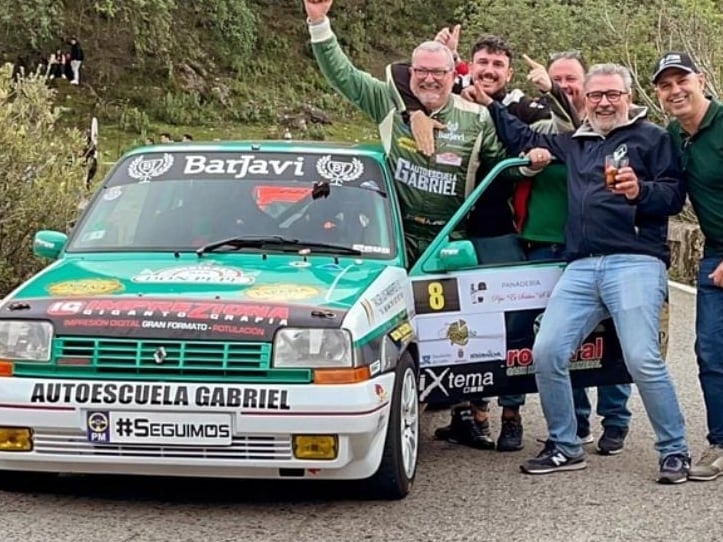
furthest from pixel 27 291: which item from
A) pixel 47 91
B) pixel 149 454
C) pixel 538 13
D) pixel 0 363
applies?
pixel 538 13

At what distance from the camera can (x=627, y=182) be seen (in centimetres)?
640

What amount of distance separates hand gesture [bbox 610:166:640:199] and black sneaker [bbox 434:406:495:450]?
1.77 meters

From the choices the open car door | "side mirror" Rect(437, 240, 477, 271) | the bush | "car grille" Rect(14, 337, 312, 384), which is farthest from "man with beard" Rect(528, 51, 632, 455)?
the bush

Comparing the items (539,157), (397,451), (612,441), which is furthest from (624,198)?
(397,451)

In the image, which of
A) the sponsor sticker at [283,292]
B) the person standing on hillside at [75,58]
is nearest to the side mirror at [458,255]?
the sponsor sticker at [283,292]

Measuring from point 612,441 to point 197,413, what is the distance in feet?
9.33

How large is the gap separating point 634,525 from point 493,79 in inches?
110

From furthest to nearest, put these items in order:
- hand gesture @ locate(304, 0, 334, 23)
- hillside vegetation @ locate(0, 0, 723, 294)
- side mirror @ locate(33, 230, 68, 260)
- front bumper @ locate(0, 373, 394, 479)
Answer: hillside vegetation @ locate(0, 0, 723, 294), hand gesture @ locate(304, 0, 334, 23), side mirror @ locate(33, 230, 68, 260), front bumper @ locate(0, 373, 394, 479)

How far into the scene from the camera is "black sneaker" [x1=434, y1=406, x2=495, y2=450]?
7512 mm

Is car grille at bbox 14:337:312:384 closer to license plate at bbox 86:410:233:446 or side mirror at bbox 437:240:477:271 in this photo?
license plate at bbox 86:410:233:446

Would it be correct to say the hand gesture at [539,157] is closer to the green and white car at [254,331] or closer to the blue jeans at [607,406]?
the green and white car at [254,331]

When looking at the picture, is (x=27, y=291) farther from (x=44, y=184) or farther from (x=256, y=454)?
(x=44, y=184)

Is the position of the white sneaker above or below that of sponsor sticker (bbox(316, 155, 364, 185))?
below

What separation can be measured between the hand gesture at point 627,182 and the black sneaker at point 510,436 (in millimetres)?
1610
